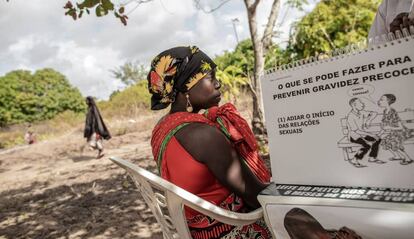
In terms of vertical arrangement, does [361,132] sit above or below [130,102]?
below

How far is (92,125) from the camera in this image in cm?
1011

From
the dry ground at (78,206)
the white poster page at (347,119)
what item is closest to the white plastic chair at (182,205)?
the white poster page at (347,119)

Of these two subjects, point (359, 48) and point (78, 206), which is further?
point (78, 206)

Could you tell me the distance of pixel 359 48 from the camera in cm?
93

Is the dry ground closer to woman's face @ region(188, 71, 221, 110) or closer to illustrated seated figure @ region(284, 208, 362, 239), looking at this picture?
woman's face @ region(188, 71, 221, 110)

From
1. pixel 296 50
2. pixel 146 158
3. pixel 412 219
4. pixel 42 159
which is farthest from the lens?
pixel 42 159

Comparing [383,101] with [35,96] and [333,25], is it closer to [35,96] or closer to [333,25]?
[333,25]

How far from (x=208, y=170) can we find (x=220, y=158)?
0.28ft

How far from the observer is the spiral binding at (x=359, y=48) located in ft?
2.85

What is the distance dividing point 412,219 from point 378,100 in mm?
289

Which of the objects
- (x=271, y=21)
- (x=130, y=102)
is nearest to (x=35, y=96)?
(x=130, y=102)

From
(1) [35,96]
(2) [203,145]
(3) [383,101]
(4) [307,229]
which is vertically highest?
(1) [35,96]

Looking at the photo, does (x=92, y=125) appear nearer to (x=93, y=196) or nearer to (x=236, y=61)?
(x=93, y=196)

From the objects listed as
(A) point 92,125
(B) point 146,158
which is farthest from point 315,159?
(A) point 92,125
